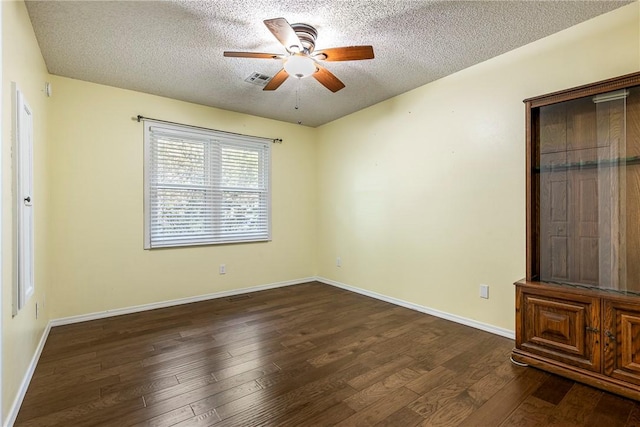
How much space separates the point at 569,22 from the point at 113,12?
3.34 metres

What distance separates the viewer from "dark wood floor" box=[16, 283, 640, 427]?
5.55 ft

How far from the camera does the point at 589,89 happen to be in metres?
2.06

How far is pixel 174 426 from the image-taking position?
1603 millimetres

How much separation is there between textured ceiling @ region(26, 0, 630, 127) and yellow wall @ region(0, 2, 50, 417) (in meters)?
0.28

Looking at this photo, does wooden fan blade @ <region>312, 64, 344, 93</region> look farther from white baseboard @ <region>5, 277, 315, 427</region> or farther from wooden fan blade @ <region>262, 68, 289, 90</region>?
white baseboard @ <region>5, 277, 315, 427</region>

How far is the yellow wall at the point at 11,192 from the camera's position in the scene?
163cm

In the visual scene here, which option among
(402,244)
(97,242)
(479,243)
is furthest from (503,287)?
(97,242)

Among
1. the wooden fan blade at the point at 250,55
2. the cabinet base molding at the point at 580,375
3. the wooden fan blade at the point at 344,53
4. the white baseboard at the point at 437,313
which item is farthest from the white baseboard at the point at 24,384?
the white baseboard at the point at 437,313

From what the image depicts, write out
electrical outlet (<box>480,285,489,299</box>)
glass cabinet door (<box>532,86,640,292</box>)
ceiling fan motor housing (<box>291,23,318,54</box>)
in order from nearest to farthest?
glass cabinet door (<box>532,86,640,292</box>) → ceiling fan motor housing (<box>291,23,318,54</box>) → electrical outlet (<box>480,285,489,299</box>)

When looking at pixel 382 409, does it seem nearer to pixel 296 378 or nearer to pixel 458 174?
pixel 296 378

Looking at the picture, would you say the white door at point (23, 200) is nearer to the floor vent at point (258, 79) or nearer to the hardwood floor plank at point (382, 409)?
the floor vent at point (258, 79)

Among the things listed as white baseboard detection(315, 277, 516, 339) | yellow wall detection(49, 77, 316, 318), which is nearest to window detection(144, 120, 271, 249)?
yellow wall detection(49, 77, 316, 318)

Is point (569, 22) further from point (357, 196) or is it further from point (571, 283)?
point (357, 196)

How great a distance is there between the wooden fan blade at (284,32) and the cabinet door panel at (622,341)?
2636mm
